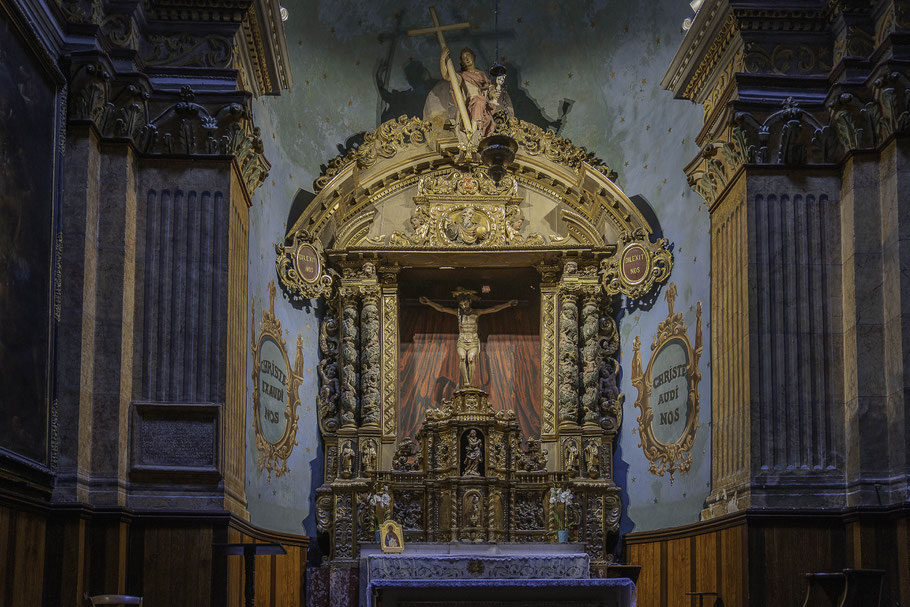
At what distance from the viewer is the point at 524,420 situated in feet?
53.8

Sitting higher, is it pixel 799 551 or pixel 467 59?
pixel 467 59

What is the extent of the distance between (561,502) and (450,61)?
5.98 m

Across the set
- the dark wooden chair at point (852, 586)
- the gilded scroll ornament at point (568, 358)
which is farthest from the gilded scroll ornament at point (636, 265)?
the dark wooden chair at point (852, 586)

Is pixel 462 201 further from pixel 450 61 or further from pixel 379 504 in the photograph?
pixel 379 504

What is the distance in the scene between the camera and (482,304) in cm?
1686

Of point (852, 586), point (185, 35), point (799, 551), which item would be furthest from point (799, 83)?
point (185, 35)

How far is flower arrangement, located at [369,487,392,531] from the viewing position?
1495 centimetres

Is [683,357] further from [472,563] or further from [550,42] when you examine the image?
[550,42]

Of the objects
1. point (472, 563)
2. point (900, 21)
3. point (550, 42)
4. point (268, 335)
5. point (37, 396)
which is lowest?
point (472, 563)

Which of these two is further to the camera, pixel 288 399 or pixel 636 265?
pixel 636 265

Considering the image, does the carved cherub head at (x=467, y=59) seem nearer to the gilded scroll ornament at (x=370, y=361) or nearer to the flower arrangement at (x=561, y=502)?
the gilded scroll ornament at (x=370, y=361)

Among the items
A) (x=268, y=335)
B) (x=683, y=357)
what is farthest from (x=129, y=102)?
(x=683, y=357)

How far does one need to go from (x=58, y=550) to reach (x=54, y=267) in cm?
240

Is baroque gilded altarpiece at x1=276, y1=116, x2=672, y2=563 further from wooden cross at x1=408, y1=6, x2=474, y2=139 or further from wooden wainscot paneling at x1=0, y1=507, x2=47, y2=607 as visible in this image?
wooden wainscot paneling at x1=0, y1=507, x2=47, y2=607
